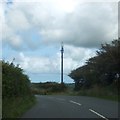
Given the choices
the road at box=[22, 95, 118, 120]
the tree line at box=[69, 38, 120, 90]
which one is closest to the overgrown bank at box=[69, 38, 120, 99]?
the tree line at box=[69, 38, 120, 90]

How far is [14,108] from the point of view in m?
21.5

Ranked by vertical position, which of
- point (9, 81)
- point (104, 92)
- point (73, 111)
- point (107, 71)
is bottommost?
point (73, 111)

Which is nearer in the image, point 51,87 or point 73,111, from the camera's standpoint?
point 73,111

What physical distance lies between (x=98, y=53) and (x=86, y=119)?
33.0 m

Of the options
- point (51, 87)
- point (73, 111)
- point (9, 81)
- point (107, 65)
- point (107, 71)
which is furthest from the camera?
point (51, 87)

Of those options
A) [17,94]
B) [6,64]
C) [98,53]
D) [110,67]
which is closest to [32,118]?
[6,64]

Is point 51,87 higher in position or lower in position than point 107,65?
lower

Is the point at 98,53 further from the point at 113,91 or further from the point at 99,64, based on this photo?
the point at 113,91

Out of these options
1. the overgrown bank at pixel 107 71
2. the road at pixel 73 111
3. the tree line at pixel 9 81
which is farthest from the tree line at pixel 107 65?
the tree line at pixel 9 81

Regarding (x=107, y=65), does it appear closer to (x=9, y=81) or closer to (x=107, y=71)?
(x=107, y=71)

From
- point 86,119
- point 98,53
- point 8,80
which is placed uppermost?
point 98,53

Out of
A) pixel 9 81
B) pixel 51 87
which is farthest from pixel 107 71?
pixel 51 87

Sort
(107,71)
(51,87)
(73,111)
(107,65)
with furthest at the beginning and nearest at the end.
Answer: (51,87), (107,71), (107,65), (73,111)

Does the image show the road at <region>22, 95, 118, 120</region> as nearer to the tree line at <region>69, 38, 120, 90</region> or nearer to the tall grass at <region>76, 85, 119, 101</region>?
the tall grass at <region>76, 85, 119, 101</region>
